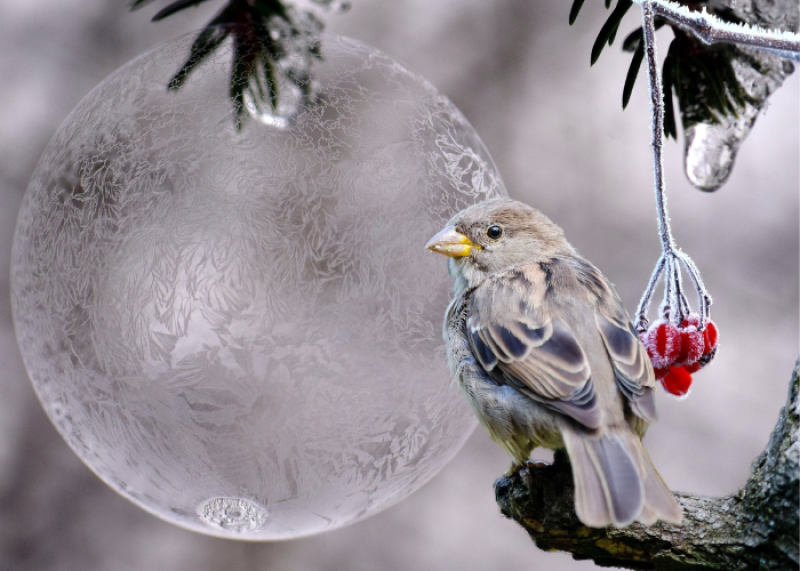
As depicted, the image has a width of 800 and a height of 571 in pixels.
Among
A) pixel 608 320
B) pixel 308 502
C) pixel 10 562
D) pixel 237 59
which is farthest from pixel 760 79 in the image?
pixel 10 562

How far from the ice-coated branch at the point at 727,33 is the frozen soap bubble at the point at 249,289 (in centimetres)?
31

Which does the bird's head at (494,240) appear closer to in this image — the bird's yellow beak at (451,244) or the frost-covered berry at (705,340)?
the bird's yellow beak at (451,244)

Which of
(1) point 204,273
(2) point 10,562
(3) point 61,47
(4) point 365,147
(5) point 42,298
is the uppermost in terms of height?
(4) point 365,147

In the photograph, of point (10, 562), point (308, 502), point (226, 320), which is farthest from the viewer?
point (10, 562)

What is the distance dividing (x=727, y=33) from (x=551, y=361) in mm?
437

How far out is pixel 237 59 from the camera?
95 cm

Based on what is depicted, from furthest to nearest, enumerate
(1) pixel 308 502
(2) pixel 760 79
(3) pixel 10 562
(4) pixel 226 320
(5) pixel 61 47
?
(5) pixel 61 47
(3) pixel 10 562
(2) pixel 760 79
(1) pixel 308 502
(4) pixel 226 320

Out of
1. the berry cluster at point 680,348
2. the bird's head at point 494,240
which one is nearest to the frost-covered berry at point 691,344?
the berry cluster at point 680,348

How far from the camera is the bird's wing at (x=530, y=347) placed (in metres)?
0.81

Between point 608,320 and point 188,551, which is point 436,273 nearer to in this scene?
point 608,320

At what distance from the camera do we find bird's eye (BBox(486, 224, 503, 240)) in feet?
3.43

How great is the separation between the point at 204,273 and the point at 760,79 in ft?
2.88

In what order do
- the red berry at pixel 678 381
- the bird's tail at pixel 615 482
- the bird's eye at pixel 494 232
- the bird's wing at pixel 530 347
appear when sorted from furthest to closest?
the bird's eye at pixel 494 232 → the red berry at pixel 678 381 → the bird's wing at pixel 530 347 → the bird's tail at pixel 615 482

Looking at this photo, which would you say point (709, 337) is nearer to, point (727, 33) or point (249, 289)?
point (727, 33)
